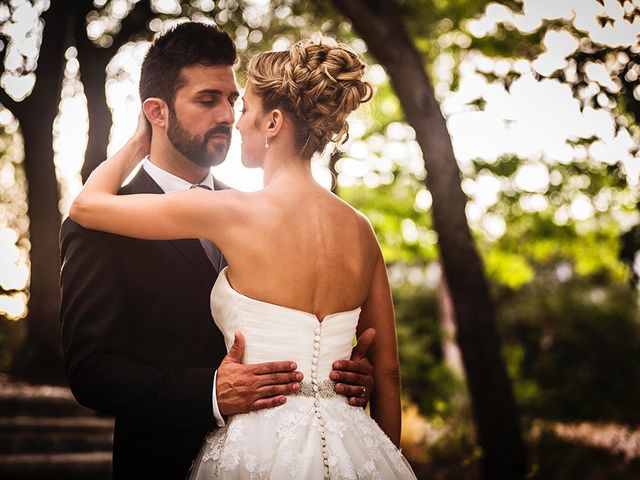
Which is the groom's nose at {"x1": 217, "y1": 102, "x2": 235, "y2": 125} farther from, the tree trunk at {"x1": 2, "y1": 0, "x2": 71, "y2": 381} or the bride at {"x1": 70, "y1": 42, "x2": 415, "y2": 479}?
the tree trunk at {"x1": 2, "y1": 0, "x2": 71, "y2": 381}

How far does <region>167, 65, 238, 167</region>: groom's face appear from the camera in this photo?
127 inches

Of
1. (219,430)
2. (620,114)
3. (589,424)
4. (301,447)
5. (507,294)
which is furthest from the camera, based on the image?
(507,294)

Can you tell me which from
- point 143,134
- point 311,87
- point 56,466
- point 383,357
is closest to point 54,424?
point 56,466

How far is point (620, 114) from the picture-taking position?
3.36 meters

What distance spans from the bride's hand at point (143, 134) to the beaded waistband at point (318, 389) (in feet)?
4.85

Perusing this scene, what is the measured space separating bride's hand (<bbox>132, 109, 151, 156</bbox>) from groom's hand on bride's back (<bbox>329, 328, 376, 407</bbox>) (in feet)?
4.79

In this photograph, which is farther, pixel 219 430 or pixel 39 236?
pixel 39 236

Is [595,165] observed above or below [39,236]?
above

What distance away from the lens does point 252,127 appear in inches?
108

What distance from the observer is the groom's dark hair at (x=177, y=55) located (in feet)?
10.9

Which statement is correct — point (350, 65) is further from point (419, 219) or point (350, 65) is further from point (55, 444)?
point (419, 219)

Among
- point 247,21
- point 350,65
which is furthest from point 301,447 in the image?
point 247,21

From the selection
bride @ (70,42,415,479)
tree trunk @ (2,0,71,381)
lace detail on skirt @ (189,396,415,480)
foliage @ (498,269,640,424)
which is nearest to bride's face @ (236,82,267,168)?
bride @ (70,42,415,479)

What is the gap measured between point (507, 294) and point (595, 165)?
1121cm
